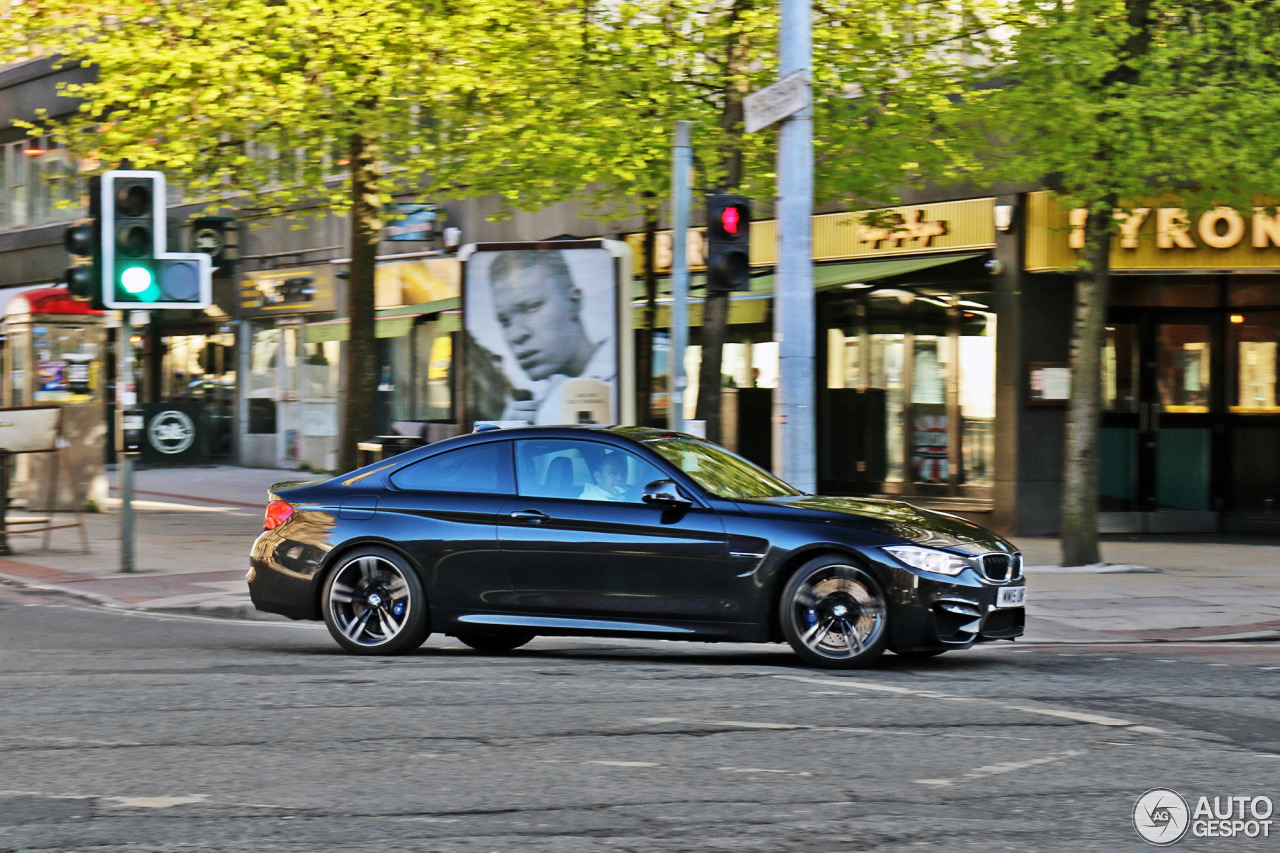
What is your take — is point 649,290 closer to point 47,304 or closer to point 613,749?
point 47,304

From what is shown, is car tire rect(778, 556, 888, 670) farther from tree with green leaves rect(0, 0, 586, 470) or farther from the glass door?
the glass door

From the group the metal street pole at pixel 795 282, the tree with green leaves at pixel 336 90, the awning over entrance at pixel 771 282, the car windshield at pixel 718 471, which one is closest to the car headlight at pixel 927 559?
the car windshield at pixel 718 471

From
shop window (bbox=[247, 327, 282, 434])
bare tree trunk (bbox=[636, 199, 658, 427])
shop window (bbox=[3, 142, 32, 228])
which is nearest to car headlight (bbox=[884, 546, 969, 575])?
bare tree trunk (bbox=[636, 199, 658, 427])

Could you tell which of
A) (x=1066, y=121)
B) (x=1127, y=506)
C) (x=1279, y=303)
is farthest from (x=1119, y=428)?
(x=1066, y=121)

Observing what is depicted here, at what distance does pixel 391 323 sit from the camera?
1068 inches

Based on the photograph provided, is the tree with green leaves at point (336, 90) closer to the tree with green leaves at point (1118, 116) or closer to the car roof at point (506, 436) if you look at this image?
the tree with green leaves at point (1118, 116)

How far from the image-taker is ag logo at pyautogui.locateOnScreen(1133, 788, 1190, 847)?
5109 millimetres

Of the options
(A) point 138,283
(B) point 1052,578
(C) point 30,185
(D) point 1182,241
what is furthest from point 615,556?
(C) point 30,185

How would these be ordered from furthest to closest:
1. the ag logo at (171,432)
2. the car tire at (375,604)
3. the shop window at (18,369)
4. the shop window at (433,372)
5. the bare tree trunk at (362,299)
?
the ag logo at (171,432), the shop window at (433,372), the shop window at (18,369), the bare tree trunk at (362,299), the car tire at (375,604)

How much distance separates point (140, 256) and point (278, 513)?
524 cm

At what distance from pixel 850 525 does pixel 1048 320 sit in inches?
427

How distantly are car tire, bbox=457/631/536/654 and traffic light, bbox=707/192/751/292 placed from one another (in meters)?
3.67

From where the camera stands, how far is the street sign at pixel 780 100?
40.7 ft

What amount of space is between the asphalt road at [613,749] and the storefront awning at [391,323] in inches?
667
